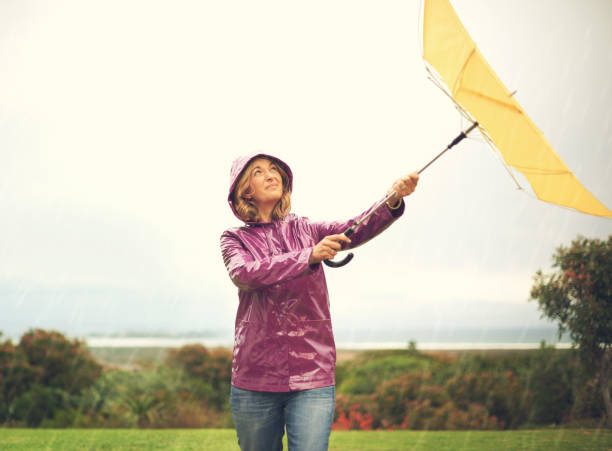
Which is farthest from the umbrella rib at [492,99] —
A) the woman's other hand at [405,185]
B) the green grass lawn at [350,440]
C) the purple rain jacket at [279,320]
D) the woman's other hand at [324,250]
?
the green grass lawn at [350,440]

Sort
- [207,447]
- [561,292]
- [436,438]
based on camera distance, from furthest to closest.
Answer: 1. [561,292]
2. [436,438]
3. [207,447]

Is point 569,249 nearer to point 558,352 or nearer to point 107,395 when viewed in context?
point 558,352

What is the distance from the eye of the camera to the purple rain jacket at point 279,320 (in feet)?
7.36

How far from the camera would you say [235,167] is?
2.78m

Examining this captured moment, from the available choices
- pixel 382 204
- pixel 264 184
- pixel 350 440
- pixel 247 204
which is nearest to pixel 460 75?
pixel 382 204

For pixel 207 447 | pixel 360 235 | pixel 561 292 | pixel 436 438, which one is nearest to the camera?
pixel 360 235

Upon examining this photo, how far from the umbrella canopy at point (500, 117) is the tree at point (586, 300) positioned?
516cm

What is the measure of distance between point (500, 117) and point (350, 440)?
17.3 ft

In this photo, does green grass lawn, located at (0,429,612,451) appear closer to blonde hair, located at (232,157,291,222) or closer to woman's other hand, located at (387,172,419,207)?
blonde hair, located at (232,157,291,222)

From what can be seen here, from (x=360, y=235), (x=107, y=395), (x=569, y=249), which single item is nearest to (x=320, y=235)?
(x=360, y=235)

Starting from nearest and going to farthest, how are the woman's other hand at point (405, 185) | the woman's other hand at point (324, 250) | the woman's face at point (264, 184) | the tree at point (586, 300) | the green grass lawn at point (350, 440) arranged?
the woman's other hand at point (324, 250) < the woman's other hand at point (405, 185) < the woman's face at point (264, 184) < the green grass lawn at point (350, 440) < the tree at point (586, 300)

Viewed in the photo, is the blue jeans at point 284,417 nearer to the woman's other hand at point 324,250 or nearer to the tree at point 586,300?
the woman's other hand at point 324,250

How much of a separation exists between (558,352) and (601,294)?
174cm

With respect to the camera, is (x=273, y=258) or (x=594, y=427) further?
(x=594, y=427)
